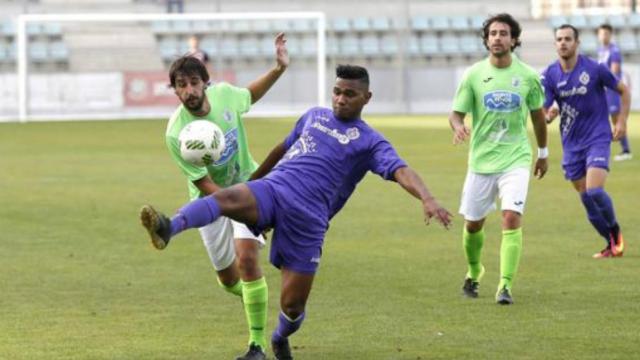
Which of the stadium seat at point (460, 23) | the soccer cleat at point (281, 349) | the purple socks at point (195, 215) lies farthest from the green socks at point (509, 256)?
the stadium seat at point (460, 23)

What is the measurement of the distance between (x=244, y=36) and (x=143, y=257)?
3770 centimetres

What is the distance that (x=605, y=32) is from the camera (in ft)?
89.6

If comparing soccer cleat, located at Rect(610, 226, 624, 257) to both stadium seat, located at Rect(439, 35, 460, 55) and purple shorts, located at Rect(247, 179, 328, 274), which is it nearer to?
purple shorts, located at Rect(247, 179, 328, 274)

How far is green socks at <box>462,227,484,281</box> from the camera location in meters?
12.1

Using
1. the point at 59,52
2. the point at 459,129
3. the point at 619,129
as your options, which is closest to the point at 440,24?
the point at 59,52

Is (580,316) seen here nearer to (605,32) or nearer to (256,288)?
(256,288)

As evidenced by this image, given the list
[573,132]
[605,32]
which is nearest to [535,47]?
[605,32]

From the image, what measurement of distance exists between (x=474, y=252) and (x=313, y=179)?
11.5ft

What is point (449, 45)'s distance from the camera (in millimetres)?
55188

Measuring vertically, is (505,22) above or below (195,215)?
above

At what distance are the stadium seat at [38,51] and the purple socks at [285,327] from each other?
4130cm

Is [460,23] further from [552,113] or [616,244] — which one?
[552,113]

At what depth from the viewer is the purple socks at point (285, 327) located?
9031 mm

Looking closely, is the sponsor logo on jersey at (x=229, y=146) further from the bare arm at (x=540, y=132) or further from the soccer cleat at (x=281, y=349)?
the bare arm at (x=540, y=132)
